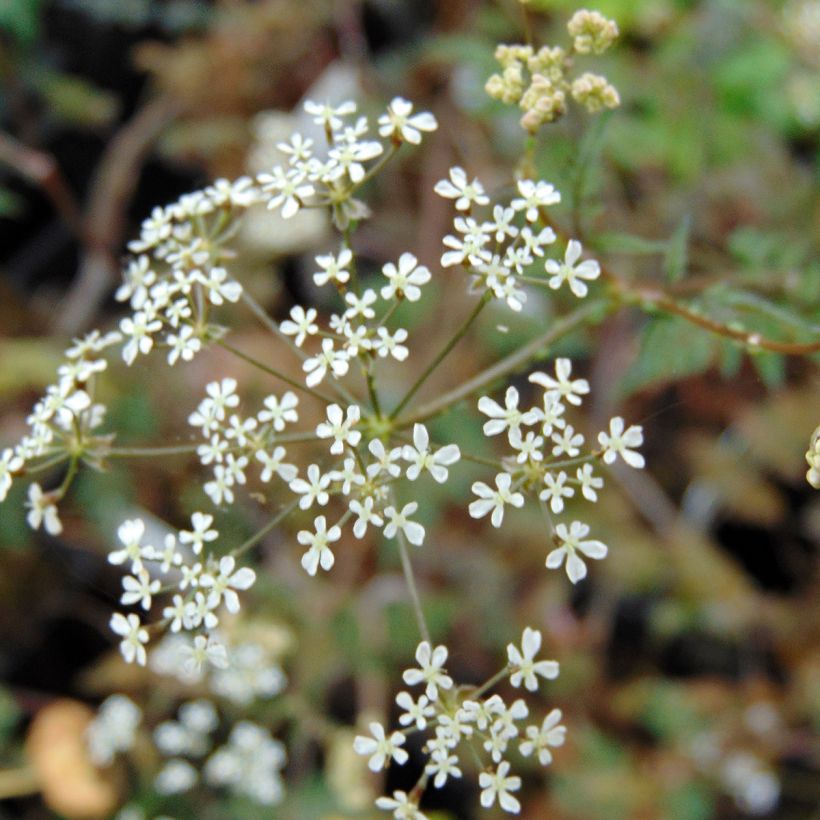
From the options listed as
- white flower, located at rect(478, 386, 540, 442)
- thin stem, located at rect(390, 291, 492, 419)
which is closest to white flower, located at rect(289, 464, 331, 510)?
thin stem, located at rect(390, 291, 492, 419)

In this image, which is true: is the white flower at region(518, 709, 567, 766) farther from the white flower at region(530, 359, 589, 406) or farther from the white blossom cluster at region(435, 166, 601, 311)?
the white blossom cluster at region(435, 166, 601, 311)

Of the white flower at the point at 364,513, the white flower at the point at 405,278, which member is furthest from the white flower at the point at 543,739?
the white flower at the point at 405,278

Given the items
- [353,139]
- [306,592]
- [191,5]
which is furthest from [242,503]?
[191,5]

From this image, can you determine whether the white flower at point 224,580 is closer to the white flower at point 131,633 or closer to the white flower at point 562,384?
the white flower at point 131,633

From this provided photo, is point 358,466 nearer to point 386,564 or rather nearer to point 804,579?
point 386,564

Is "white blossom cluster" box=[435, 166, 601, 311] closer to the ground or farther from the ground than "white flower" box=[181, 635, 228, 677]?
farther from the ground

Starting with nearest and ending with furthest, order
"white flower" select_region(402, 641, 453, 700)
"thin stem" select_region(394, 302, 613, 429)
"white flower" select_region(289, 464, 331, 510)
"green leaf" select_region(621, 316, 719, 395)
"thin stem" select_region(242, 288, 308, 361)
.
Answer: "white flower" select_region(402, 641, 453, 700), "white flower" select_region(289, 464, 331, 510), "thin stem" select_region(242, 288, 308, 361), "thin stem" select_region(394, 302, 613, 429), "green leaf" select_region(621, 316, 719, 395)
